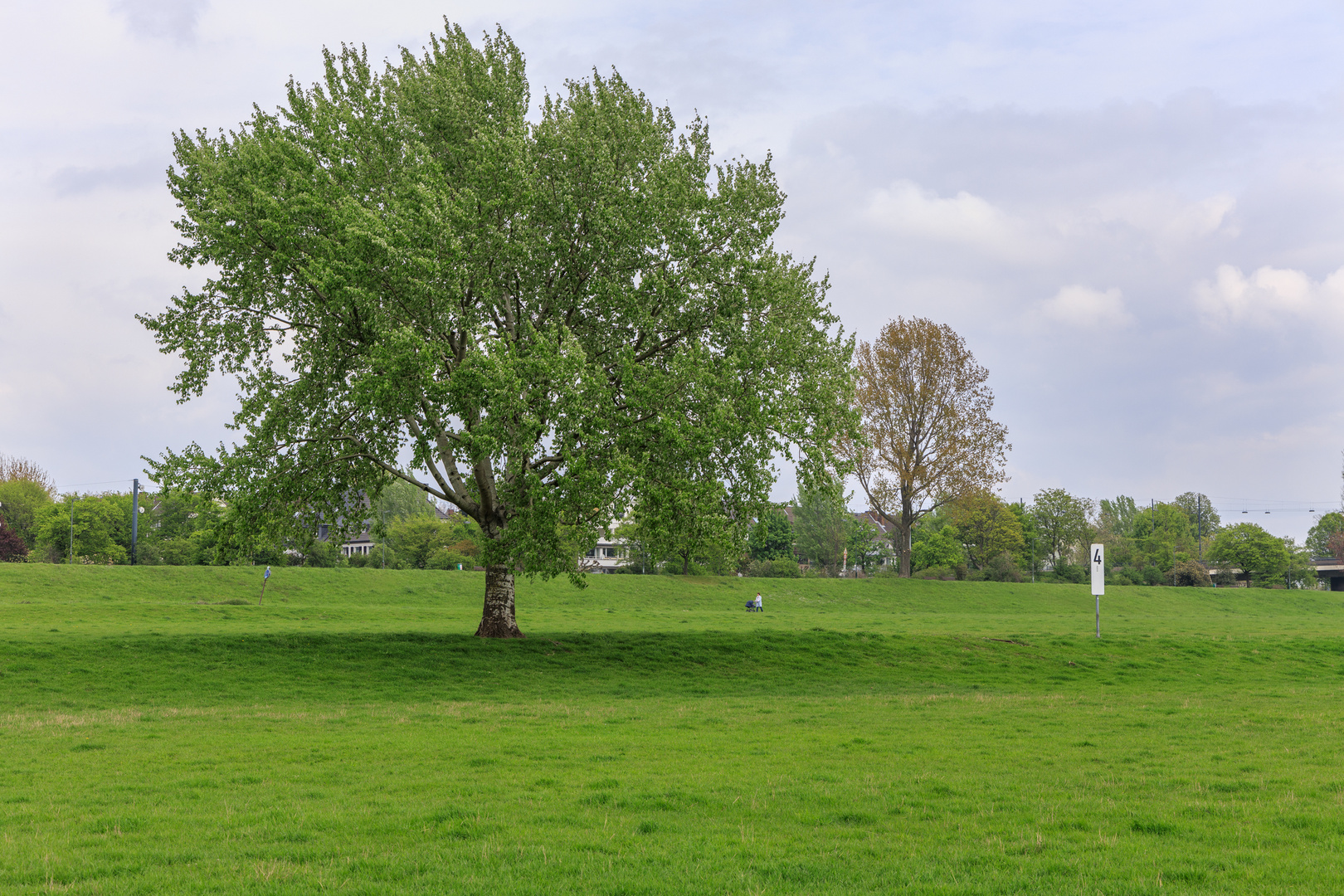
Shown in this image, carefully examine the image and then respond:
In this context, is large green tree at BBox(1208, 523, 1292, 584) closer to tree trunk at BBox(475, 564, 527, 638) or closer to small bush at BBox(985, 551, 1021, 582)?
small bush at BBox(985, 551, 1021, 582)

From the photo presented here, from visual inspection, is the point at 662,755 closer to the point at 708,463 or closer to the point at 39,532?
the point at 708,463

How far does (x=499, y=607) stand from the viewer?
3222cm

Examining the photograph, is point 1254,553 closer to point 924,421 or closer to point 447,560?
point 924,421

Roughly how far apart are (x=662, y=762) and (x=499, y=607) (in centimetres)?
1952

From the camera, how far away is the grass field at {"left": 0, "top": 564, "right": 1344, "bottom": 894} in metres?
8.46

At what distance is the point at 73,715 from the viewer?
1938cm

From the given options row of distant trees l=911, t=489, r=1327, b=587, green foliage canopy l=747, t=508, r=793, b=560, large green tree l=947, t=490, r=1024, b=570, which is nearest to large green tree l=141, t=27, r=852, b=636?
row of distant trees l=911, t=489, r=1327, b=587

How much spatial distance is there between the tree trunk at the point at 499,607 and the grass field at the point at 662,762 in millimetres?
1202

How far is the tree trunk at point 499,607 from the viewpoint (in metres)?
32.0

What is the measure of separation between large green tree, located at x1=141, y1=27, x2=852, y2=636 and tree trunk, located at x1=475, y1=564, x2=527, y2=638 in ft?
0.30

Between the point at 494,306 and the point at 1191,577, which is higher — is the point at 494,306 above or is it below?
above

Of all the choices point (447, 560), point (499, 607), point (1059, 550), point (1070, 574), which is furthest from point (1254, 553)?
point (499, 607)

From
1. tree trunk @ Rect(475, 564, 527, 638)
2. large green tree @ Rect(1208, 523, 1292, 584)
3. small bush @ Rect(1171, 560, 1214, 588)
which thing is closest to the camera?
tree trunk @ Rect(475, 564, 527, 638)

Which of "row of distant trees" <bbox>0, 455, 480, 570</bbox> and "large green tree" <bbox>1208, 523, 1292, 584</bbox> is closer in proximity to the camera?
"row of distant trees" <bbox>0, 455, 480, 570</bbox>
